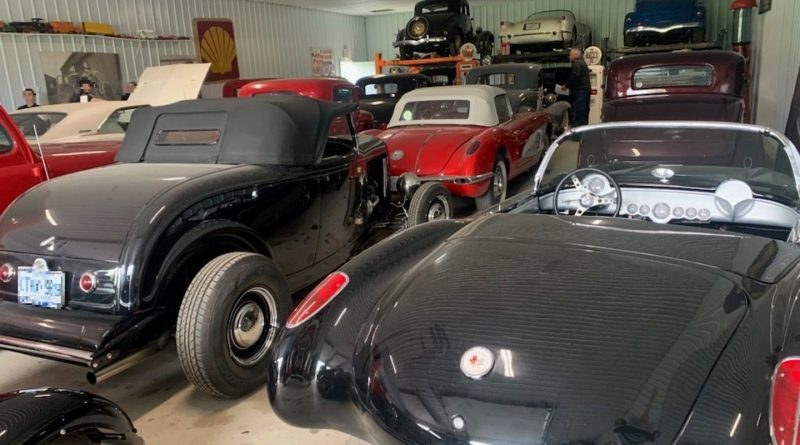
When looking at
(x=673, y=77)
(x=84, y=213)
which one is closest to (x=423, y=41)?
(x=673, y=77)

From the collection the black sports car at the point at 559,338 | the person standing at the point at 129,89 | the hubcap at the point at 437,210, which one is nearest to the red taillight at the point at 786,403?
the black sports car at the point at 559,338

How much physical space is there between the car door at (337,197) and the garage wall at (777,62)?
21.1 ft

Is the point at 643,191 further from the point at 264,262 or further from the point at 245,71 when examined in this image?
the point at 245,71

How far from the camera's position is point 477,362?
1.67m

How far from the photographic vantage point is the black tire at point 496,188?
6.56 meters

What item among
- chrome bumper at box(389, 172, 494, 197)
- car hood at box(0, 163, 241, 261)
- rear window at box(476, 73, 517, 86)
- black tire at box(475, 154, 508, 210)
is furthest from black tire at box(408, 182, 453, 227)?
rear window at box(476, 73, 517, 86)

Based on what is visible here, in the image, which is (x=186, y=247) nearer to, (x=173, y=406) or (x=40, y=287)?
(x=40, y=287)

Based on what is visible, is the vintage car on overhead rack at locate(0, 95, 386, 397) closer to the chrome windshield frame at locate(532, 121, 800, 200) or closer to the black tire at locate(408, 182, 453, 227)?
the black tire at locate(408, 182, 453, 227)

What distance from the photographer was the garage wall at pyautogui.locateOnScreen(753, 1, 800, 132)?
8219 millimetres

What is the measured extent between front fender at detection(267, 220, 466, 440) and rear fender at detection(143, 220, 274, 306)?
1.15 metres

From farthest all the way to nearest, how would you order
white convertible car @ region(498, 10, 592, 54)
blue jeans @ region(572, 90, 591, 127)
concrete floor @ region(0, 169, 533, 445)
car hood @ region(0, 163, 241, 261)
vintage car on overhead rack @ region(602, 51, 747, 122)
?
1. white convertible car @ region(498, 10, 592, 54)
2. blue jeans @ region(572, 90, 591, 127)
3. vintage car on overhead rack @ region(602, 51, 747, 122)
4. car hood @ region(0, 163, 241, 261)
5. concrete floor @ region(0, 169, 533, 445)

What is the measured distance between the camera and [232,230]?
3.41m

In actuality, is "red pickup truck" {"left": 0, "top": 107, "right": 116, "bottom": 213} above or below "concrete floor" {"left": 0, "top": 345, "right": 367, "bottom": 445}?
above

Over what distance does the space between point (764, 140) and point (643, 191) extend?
75 centimetres
